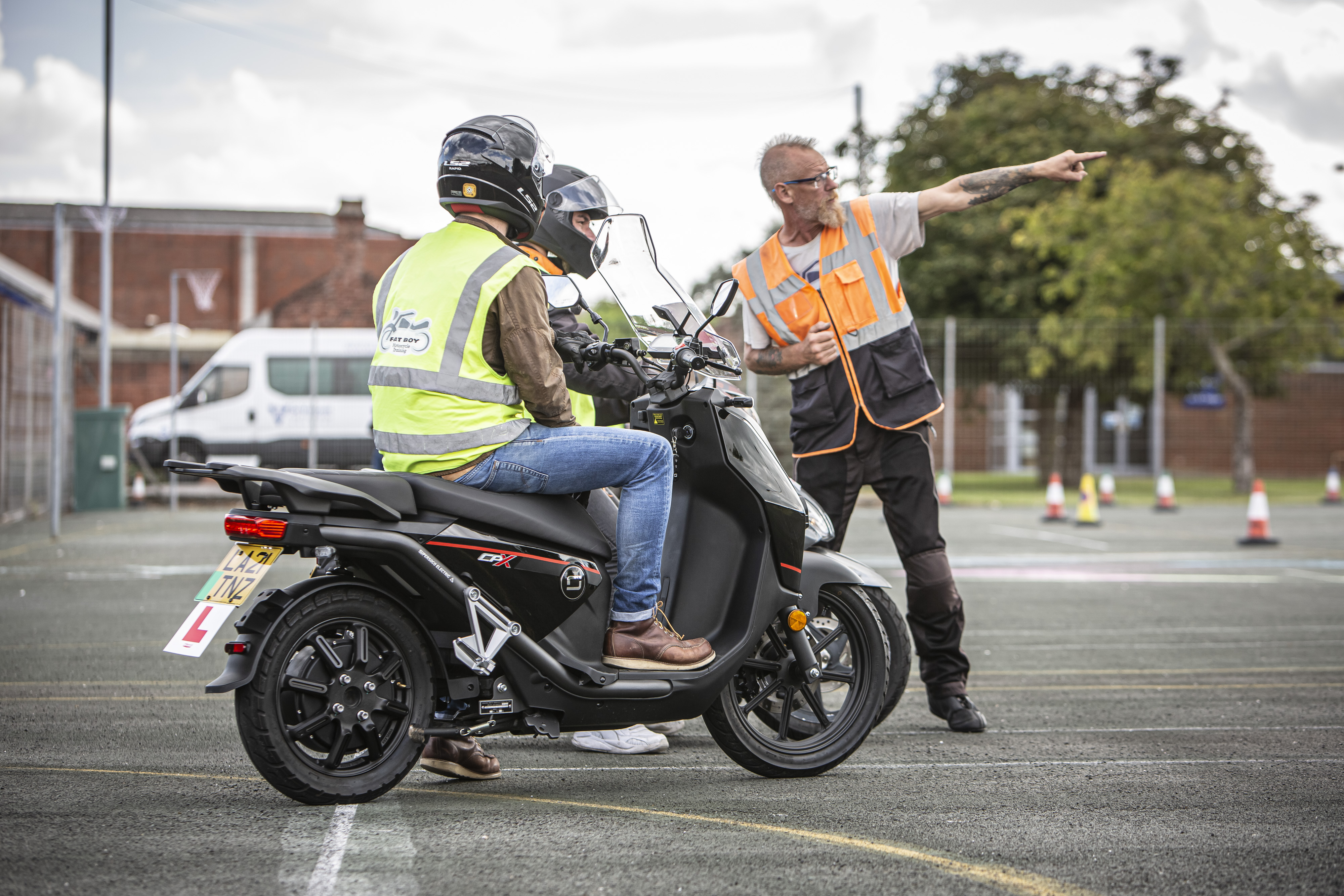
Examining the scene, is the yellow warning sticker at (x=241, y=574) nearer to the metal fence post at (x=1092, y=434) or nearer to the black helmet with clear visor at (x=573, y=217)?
the black helmet with clear visor at (x=573, y=217)

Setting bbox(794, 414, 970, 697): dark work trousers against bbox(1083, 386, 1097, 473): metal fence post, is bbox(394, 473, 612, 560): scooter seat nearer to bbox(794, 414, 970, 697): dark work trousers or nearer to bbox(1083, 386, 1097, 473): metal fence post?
bbox(794, 414, 970, 697): dark work trousers

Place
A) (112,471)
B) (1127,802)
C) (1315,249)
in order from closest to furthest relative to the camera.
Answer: (1127,802)
(112,471)
(1315,249)

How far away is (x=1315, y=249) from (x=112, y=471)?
22695mm

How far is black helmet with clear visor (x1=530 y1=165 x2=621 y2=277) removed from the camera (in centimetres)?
464

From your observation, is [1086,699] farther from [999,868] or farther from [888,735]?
[999,868]

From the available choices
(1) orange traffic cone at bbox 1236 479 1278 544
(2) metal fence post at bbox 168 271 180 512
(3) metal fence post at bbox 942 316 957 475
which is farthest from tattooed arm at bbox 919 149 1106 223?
(3) metal fence post at bbox 942 316 957 475

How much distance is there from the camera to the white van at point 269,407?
2225 cm

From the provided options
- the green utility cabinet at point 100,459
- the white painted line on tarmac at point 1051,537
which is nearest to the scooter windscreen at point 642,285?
the white painted line on tarmac at point 1051,537

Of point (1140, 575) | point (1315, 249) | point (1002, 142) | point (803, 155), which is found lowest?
point (1140, 575)

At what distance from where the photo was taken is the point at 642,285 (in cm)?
458

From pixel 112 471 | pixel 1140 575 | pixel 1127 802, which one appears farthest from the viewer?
pixel 112 471

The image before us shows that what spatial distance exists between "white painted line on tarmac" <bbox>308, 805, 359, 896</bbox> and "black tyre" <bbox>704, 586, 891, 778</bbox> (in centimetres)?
119

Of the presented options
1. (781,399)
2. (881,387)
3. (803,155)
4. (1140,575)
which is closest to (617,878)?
(881,387)

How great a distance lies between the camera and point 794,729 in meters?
4.50
